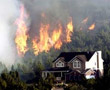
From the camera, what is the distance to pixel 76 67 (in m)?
67.4

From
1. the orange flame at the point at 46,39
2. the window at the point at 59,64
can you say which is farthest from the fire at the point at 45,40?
the window at the point at 59,64

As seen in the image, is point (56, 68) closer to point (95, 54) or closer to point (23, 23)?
point (95, 54)

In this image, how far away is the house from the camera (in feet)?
214

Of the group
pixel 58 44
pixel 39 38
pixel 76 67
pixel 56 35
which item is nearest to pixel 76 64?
pixel 76 67

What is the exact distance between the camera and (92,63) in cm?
6900

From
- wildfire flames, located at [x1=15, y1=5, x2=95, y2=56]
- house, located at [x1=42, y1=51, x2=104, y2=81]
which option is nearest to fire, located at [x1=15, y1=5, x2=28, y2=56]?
wildfire flames, located at [x1=15, y1=5, x2=95, y2=56]

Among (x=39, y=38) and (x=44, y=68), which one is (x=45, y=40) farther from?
(x=44, y=68)

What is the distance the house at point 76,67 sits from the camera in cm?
6525

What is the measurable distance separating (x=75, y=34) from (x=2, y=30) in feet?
187

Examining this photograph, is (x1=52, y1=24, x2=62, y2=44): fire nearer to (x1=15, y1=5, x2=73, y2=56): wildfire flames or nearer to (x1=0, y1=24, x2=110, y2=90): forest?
(x1=15, y1=5, x2=73, y2=56): wildfire flames

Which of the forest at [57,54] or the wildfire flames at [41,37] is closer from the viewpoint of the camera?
the forest at [57,54]

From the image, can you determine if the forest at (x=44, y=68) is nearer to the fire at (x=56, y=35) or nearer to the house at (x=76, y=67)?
the house at (x=76, y=67)

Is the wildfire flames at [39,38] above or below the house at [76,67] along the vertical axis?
above

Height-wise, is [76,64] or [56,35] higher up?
[56,35]
